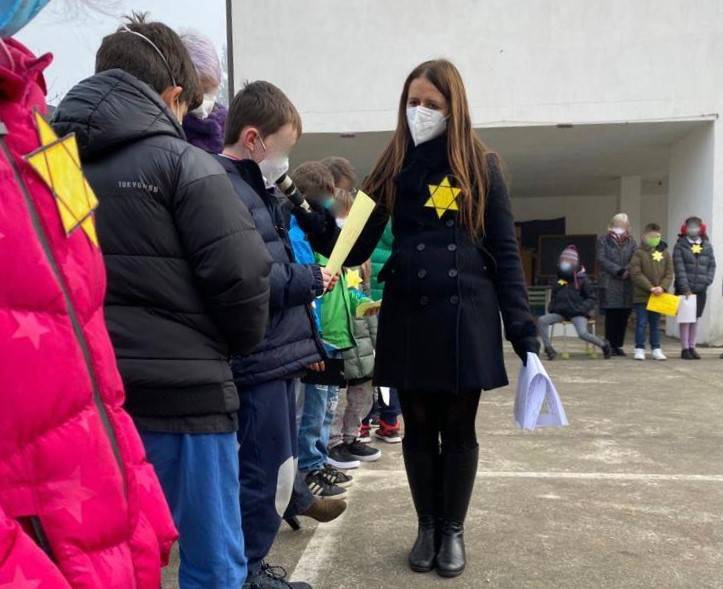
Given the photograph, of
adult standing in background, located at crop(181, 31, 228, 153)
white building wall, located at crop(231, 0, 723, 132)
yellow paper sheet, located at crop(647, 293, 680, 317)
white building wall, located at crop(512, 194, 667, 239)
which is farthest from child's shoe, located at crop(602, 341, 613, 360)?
white building wall, located at crop(512, 194, 667, 239)

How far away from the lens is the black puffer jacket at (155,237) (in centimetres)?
155

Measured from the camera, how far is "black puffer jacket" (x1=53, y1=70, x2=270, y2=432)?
155 cm

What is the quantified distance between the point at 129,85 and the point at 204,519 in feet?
3.38

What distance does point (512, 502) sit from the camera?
128 inches

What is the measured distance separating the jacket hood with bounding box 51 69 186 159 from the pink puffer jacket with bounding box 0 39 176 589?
19.2 inches

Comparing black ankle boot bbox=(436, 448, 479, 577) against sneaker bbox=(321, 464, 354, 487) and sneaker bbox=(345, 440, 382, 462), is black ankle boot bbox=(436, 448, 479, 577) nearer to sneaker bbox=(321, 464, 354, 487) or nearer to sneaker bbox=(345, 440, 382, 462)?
sneaker bbox=(321, 464, 354, 487)

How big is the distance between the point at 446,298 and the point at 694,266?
24.5 ft

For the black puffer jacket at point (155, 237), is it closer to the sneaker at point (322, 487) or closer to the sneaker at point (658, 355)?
the sneaker at point (322, 487)

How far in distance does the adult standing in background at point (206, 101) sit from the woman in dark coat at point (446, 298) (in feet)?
2.29

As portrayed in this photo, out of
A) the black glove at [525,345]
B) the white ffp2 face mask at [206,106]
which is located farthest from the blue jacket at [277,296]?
the black glove at [525,345]

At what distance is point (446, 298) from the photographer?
2521 millimetres

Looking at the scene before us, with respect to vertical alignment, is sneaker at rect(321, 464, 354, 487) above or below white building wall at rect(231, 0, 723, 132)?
below

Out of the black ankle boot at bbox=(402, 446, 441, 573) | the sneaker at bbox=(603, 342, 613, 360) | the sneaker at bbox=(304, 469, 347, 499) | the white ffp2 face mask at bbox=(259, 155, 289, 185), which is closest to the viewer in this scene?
the white ffp2 face mask at bbox=(259, 155, 289, 185)

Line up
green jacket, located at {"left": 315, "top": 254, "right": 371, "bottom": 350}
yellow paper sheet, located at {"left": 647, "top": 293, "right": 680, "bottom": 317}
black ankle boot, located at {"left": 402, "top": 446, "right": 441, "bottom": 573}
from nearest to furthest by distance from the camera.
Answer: black ankle boot, located at {"left": 402, "top": 446, "right": 441, "bottom": 573} → green jacket, located at {"left": 315, "top": 254, "right": 371, "bottom": 350} → yellow paper sheet, located at {"left": 647, "top": 293, "right": 680, "bottom": 317}
